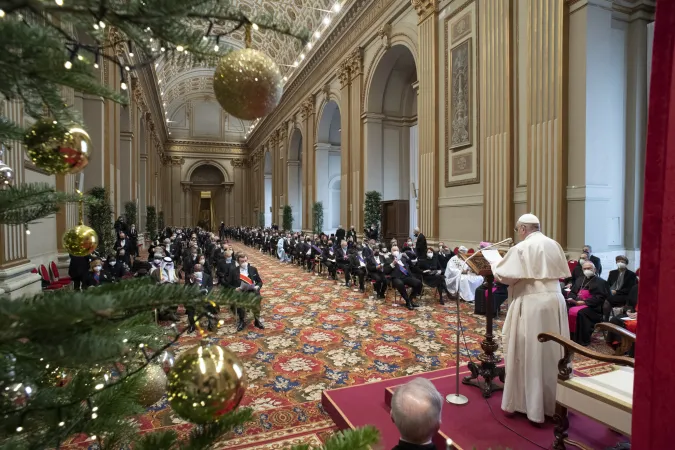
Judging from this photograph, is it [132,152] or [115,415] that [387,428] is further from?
[132,152]

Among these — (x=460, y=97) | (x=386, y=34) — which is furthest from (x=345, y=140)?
(x=460, y=97)

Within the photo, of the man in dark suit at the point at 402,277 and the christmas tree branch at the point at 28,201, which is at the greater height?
the christmas tree branch at the point at 28,201

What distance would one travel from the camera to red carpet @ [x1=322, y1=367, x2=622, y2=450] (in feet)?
9.11

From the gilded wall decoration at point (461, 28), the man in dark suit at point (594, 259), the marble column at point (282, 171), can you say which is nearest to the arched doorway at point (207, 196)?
the marble column at point (282, 171)

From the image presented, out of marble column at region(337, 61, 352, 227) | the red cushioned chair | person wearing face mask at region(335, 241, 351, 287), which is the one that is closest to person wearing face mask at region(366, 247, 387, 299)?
person wearing face mask at region(335, 241, 351, 287)

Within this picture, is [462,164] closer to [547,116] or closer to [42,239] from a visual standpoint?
[547,116]

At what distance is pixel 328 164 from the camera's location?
2061 centimetres

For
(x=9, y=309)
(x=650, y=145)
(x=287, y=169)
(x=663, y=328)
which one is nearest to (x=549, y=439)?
(x=663, y=328)

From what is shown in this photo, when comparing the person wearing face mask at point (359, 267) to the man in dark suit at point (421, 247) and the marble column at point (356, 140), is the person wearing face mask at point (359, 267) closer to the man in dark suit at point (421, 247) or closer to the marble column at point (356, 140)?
the man in dark suit at point (421, 247)

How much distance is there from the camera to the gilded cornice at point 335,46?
14023 mm

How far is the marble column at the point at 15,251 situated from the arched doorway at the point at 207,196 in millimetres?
33682

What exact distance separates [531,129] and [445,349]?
5.44m

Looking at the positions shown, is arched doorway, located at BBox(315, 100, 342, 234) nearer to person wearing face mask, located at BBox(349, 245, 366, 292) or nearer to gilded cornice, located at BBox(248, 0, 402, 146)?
gilded cornice, located at BBox(248, 0, 402, 146)

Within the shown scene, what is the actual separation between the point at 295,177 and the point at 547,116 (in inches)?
757
